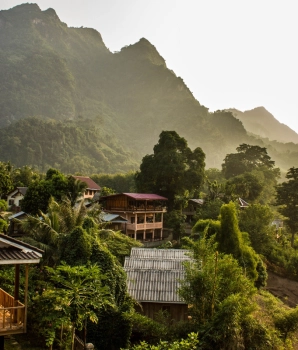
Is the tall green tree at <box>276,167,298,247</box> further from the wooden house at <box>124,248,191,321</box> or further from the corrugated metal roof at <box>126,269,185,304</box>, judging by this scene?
the corrugated metal roof at <box>126,269,185,304</box>

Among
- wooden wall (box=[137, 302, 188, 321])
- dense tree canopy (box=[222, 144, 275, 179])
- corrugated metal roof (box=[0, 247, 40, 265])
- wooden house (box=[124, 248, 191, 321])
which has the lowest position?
wooden wall (box=[137, 302, 188, 321])

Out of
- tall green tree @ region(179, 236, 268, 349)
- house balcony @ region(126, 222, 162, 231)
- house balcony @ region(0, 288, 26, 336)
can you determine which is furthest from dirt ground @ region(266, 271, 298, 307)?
house balcony @ region(0, 288, 26, 336)

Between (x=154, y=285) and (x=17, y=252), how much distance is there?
746cm

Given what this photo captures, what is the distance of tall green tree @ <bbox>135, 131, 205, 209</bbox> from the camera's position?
41.8 meters

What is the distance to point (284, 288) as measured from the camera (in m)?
27.9

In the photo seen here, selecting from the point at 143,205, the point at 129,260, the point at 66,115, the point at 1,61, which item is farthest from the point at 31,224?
the point at 1,61

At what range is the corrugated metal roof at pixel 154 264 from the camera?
17203 mm

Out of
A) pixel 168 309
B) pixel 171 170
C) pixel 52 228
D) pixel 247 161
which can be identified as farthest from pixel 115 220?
pixel 247 161

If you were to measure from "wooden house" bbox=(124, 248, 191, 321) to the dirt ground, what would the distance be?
37.6 feet

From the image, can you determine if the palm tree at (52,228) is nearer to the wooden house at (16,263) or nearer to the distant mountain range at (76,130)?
the wooden house at (16,263)

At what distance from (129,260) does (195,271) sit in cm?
495

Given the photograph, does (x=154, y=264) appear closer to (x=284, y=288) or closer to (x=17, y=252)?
(x=17, y=252)

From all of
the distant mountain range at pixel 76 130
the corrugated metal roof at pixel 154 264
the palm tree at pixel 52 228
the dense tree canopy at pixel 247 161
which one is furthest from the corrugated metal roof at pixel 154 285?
the distant mountain range at pixel 76 130

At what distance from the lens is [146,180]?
4338 cm
